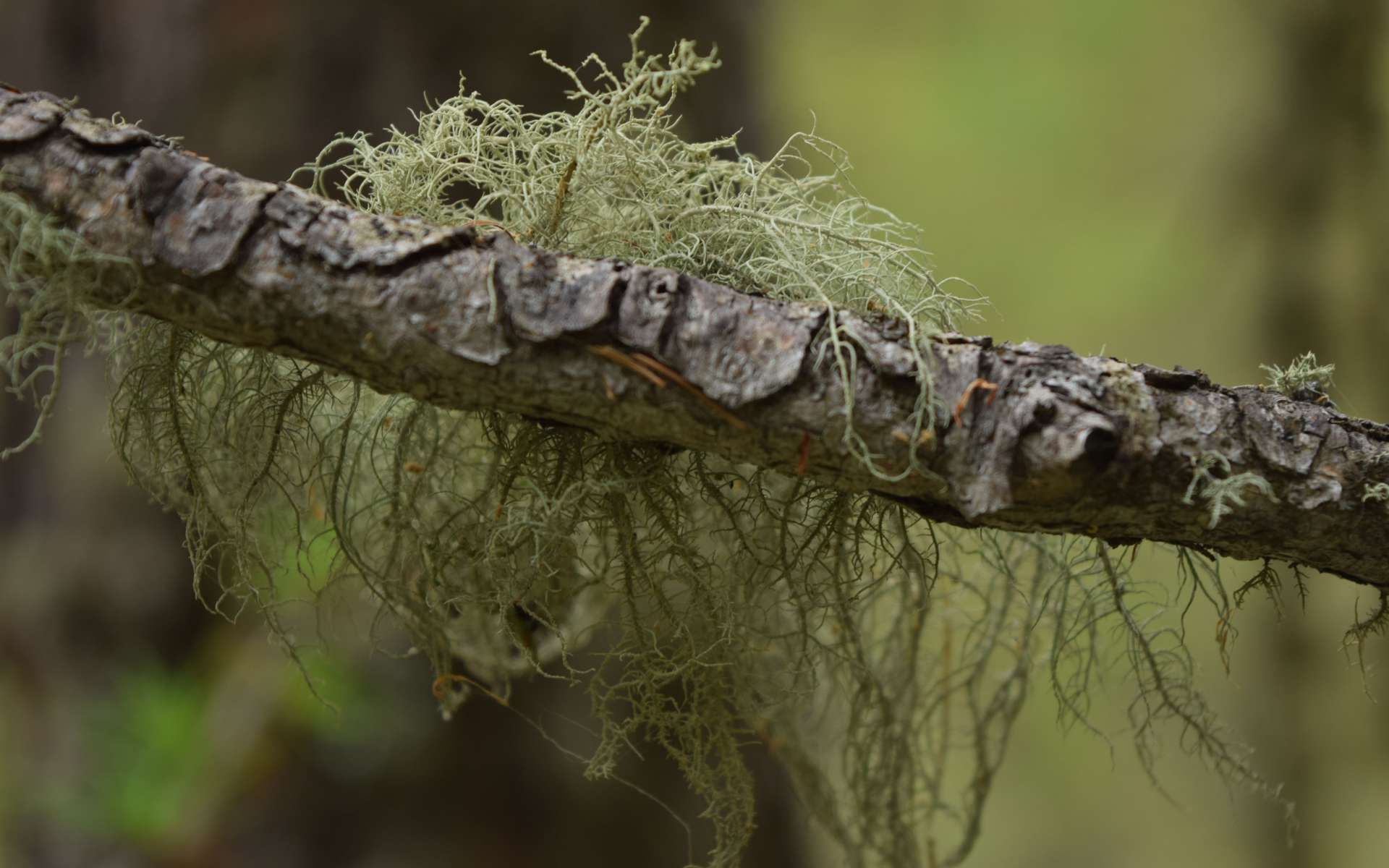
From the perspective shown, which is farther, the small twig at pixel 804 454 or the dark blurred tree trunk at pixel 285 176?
the dark blurred tree trunk at pixel 285 176

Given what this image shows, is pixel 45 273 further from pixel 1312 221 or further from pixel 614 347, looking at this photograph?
pixel 1312 221

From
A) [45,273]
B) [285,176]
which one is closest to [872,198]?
[285,176]

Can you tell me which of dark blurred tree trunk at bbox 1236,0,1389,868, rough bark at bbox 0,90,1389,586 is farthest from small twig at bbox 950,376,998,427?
dark blurred tree trunk at bbox 1236,0,1389,868

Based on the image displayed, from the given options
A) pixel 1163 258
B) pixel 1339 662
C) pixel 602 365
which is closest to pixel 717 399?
pixel 602 365

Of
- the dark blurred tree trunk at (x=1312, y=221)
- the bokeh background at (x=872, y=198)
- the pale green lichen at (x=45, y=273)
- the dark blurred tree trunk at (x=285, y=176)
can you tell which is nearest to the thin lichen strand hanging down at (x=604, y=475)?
the pale green lichen at (x=45, y=273)

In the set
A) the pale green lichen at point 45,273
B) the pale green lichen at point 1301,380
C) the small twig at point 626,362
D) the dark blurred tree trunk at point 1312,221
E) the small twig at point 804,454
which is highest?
the dark blurred tree trunk at point 1312,221

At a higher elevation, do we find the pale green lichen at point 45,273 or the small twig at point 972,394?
the small twig at point 972,394

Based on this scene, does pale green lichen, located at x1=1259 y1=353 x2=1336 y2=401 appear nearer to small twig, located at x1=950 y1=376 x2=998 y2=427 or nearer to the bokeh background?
small twig, located at x1=950 y1=376 x2=998 y2=427

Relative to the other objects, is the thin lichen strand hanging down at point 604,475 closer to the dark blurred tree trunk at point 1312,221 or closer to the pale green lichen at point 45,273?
the pale green lichen at point 45,273
